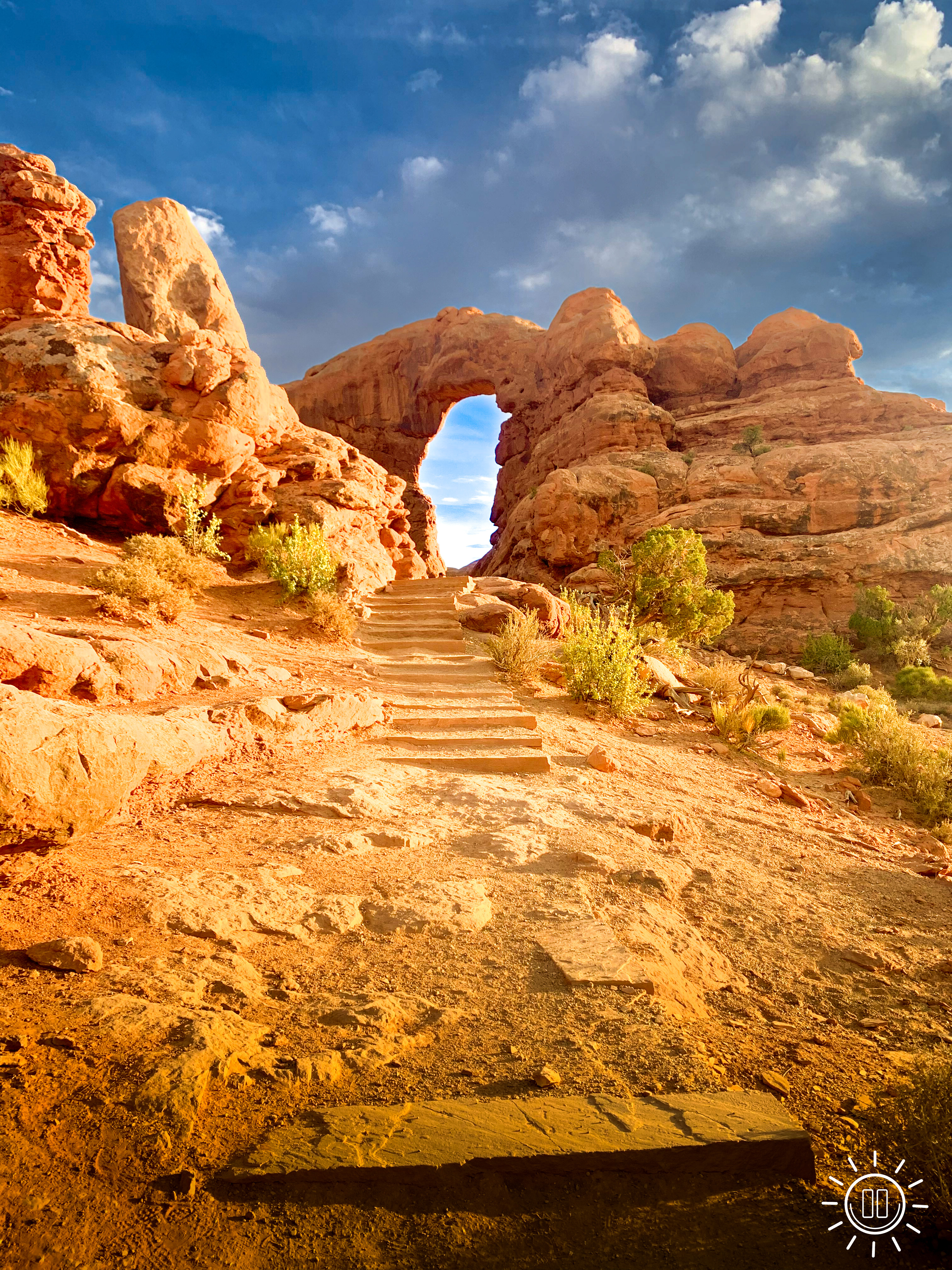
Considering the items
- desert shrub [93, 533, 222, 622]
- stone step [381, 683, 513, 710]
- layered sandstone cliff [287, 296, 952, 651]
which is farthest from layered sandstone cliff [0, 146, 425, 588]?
layered sandstone cliff [287, 296, 952, 651]

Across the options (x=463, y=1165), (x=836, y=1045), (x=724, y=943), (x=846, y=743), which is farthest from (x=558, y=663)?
(x=463, y=1165)

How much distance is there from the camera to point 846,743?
7.88 m

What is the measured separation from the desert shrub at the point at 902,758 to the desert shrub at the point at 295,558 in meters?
7.66

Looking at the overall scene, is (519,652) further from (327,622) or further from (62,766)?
(62,766)

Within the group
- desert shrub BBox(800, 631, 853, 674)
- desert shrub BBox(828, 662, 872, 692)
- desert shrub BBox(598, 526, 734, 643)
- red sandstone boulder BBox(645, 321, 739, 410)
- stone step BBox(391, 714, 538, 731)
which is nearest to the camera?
stone step BBox(391, 714, 538, 731)

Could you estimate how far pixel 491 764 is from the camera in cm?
553

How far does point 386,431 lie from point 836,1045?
37.7 metres

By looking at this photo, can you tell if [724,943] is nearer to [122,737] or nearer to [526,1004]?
[526,1004]

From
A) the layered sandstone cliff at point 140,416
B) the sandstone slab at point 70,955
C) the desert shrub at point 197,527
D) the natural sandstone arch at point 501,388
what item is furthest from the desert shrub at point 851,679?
the sandstone slab at point 70,955

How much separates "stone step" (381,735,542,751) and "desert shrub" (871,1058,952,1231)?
418 centimetres

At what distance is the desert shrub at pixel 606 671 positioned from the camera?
309 inches

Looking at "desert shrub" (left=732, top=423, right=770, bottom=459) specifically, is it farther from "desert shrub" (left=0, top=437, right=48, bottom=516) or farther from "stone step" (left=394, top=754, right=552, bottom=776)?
"desert shrub" (left=0, top=437, right=48, bottom=516)

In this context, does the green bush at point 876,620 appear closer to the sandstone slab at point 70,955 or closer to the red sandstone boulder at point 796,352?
the red sandstone boulder at point 796,352

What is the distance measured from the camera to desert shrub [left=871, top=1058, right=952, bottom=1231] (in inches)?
57.1
